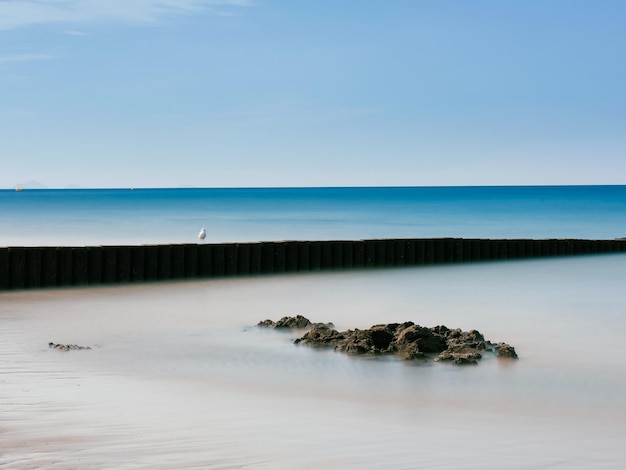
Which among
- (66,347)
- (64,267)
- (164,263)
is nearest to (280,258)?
(164,263)

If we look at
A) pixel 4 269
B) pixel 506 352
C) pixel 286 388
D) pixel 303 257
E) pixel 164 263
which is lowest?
pixel 286 388

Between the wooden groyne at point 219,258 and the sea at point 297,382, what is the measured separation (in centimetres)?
51

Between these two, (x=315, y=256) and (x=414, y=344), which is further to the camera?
(x=315, y=256)

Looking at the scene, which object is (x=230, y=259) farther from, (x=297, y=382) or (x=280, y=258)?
(x=297, y=382)

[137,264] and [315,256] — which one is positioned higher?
[315,256]

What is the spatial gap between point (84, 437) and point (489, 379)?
467 cm

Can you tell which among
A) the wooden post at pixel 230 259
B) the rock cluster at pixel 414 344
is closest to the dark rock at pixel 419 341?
the rock cluster at pixel 414 344

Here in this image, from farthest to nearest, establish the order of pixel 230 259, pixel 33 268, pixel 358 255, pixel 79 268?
pixel 358 255 < pixel 230 259 < pixel 79 268 < pixel 33 268

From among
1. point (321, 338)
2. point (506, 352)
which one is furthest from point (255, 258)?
point (506, 352)

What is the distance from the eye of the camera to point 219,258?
20672mm

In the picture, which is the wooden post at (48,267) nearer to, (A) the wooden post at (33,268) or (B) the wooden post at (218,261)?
(A) the wooden post at (33,268)

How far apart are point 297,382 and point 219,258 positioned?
1111 cm

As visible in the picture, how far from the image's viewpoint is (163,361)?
35.4ft

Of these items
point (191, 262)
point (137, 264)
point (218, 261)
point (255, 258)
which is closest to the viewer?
point (137, 264)
